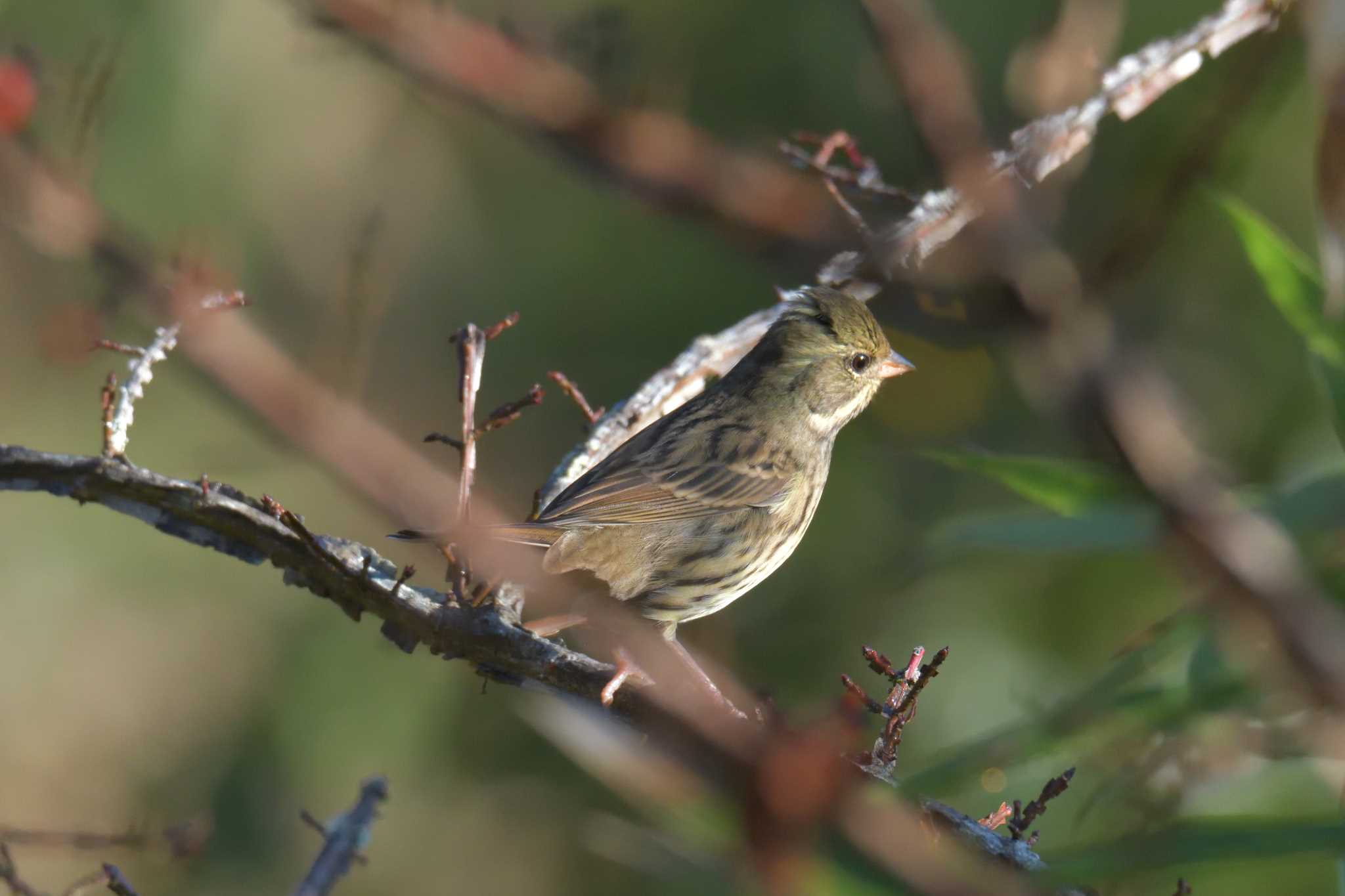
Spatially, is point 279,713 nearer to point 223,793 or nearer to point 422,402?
point 223,793

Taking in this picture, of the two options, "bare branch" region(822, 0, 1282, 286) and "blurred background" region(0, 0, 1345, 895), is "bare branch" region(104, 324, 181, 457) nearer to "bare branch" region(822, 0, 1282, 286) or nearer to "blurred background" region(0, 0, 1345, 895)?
"bare branch" region(822, 0, 1282, 286)

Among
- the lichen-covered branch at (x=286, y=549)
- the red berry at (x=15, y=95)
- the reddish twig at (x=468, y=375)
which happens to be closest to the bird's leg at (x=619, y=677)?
the lichen-covered branch at (x=286, y=549)

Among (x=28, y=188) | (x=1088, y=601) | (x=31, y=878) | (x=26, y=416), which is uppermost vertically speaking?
(x=1088, y=601)

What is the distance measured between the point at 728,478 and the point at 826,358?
66 centimetres

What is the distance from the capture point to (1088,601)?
689 centimetres

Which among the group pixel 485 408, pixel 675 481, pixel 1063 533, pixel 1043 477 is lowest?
pixel 1063 533

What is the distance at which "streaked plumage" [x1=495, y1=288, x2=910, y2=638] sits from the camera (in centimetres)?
474

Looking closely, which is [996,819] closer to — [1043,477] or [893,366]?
[1043,477]

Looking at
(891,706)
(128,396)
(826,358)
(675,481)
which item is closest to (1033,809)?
(891,706)

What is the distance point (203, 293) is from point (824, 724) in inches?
43.1

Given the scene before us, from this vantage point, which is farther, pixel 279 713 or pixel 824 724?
pixel 279 713

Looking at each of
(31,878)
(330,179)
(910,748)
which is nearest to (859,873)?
(910,748)

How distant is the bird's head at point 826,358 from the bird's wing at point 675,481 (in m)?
0.28

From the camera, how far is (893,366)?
5730mm
